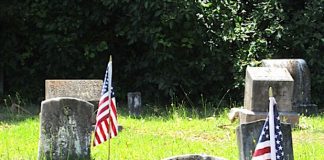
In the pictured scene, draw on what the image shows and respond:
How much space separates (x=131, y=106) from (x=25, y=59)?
4.23m

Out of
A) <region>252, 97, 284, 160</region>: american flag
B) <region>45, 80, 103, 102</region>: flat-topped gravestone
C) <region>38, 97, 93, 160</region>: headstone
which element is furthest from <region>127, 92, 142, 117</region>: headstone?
<region>252, 97, 284, 160</region>: american flag

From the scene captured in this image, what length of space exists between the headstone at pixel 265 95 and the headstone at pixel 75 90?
2.52 m

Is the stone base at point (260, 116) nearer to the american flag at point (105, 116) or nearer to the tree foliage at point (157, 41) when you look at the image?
the tree foliage at point (157, 41)

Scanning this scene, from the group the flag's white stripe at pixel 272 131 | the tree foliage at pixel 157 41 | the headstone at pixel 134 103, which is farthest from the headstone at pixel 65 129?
the tree foliage at pixel 157 41

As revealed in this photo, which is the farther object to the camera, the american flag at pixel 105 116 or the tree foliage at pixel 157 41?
the tree foliage at pixel 157 41

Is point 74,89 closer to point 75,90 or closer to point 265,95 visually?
point 75,90

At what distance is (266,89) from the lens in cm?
962

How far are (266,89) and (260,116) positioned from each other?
47 cm

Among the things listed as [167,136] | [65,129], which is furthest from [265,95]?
[65,129]

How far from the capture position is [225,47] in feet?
43.9

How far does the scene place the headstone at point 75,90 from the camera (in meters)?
9.62

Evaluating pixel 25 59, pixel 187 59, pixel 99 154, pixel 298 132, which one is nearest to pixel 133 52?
pixel 187 59

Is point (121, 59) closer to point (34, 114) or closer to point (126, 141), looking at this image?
point (34, 114)

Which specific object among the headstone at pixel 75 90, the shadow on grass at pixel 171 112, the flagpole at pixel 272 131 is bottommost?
the shadow on grass at pixel 171 112
